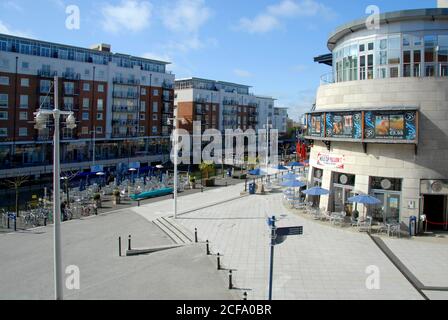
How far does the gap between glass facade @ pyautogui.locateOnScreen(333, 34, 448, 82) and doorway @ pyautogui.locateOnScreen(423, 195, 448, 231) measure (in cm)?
722

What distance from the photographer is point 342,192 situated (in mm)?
25875

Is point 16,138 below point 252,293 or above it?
above

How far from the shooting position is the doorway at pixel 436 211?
75.0 feet

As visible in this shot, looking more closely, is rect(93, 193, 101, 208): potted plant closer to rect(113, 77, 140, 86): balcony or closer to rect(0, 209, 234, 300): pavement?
rect(0, 209, 234, 300): pavement

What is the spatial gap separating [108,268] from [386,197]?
15.9 meters

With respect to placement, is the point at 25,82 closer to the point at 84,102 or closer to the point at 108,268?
the point at 84,102

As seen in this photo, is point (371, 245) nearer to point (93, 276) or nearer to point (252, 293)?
point (252, 293)

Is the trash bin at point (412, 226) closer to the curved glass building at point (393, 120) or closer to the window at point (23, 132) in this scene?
the curved glass building at point (393, 120)

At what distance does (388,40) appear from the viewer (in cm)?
2434

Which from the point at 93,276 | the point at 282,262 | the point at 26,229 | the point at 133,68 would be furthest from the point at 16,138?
the point at 282,262

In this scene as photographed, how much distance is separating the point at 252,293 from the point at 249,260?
3.52 meters

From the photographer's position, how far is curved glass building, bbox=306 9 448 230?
2203 cm

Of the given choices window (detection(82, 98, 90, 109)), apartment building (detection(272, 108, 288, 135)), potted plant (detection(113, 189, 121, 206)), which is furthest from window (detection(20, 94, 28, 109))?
apartment building (detection(272, 108, 288, 135))
